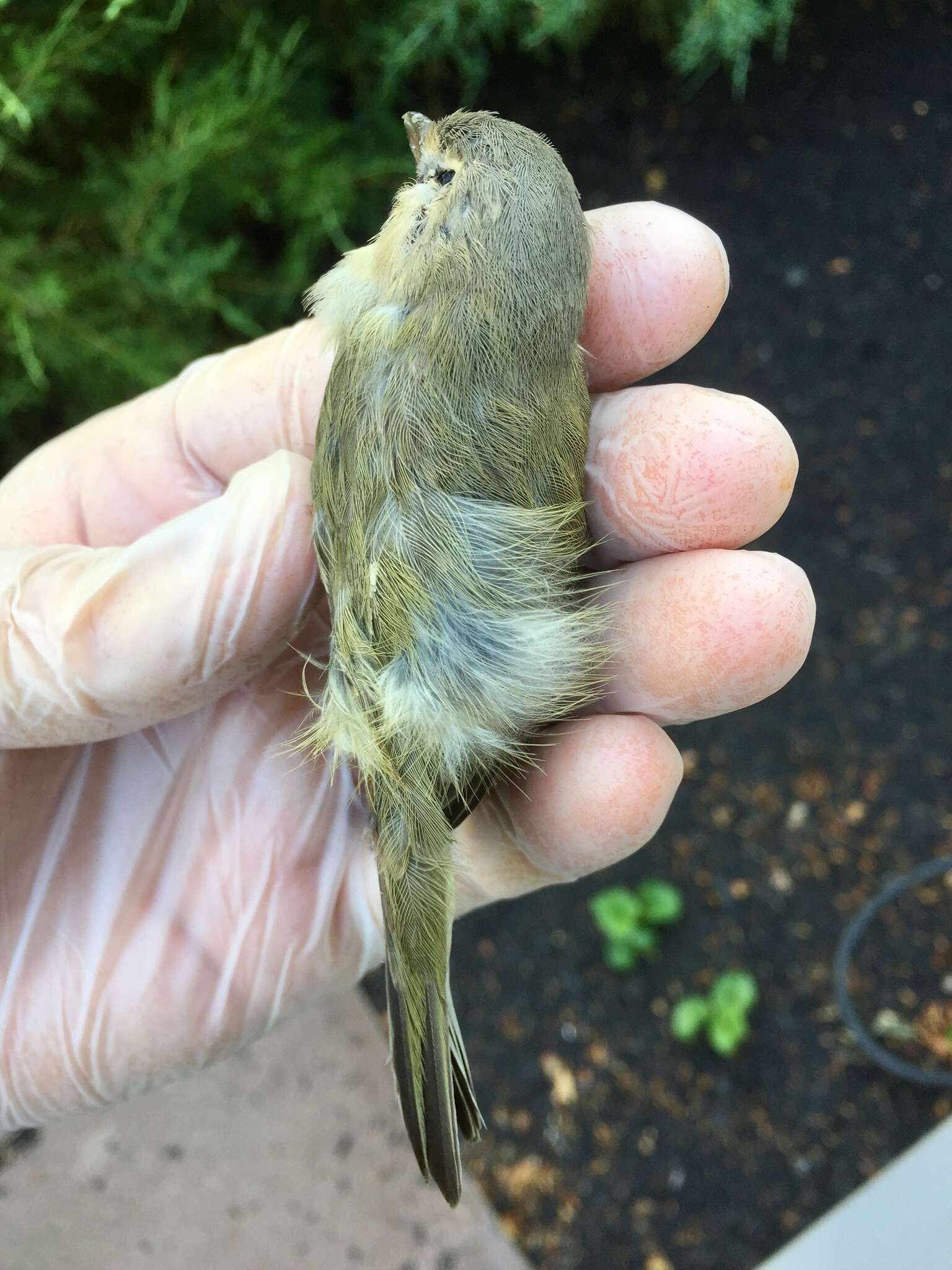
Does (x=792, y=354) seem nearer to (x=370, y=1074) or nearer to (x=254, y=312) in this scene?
(x=254, y=312)

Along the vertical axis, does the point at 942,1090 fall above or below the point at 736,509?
below

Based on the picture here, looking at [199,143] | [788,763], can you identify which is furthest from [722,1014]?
[199,143]

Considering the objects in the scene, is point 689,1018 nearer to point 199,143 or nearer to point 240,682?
point 240,682

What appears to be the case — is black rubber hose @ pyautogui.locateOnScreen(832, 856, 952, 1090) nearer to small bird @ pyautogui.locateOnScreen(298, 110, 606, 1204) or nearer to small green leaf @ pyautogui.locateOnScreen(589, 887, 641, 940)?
small green leaf @ pyautogui.locateOnScreen(589, 887, 641, 940)

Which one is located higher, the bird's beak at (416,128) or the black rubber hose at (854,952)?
the bird's beak at (416,128)

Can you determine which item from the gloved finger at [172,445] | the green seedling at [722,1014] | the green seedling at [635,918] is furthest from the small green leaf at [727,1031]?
the gloved finger at [172,445]

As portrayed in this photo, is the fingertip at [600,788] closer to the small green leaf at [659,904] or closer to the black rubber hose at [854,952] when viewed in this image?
the small green leaf at [659,904]

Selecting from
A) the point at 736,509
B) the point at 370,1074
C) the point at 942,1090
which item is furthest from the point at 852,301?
the point at 370,1074
